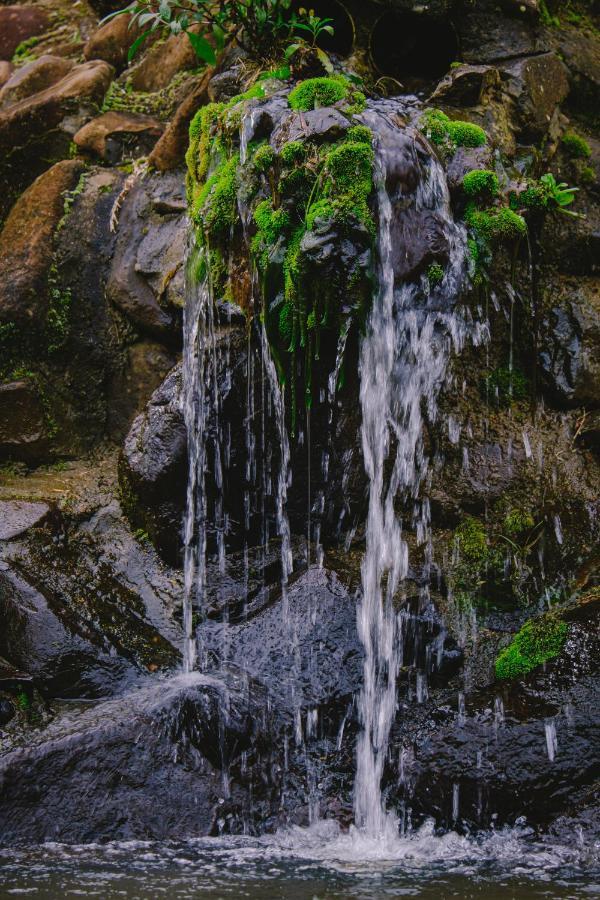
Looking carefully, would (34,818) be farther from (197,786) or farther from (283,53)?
(283,53)

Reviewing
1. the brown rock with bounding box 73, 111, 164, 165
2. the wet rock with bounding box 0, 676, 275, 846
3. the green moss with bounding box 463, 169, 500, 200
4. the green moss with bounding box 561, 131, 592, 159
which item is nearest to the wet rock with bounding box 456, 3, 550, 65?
the green moss with bounding box 561, 131, 592, 159

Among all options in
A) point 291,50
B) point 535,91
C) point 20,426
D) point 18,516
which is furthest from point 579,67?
point 18,516

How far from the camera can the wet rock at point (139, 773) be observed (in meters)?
3.71

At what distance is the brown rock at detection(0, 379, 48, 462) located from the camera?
6.23 m

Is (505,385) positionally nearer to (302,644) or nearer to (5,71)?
(302,644)

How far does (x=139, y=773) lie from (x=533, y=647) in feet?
6.69

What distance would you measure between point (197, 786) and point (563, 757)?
1.68 metres

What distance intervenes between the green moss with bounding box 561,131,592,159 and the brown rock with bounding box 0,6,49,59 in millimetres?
Answer: 5527

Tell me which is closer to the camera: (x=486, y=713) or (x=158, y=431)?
(x=486, y=713)

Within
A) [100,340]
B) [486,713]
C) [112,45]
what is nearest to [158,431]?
[100,340]

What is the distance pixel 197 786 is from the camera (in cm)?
387

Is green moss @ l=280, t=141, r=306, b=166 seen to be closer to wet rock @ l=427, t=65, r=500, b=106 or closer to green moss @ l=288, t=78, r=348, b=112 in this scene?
green moss @ l=288, t=78, r=348, b=112

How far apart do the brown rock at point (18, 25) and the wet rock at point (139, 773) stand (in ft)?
23.6

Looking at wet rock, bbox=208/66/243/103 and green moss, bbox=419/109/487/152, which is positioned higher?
wet rock, bbox=208/66/243/103
